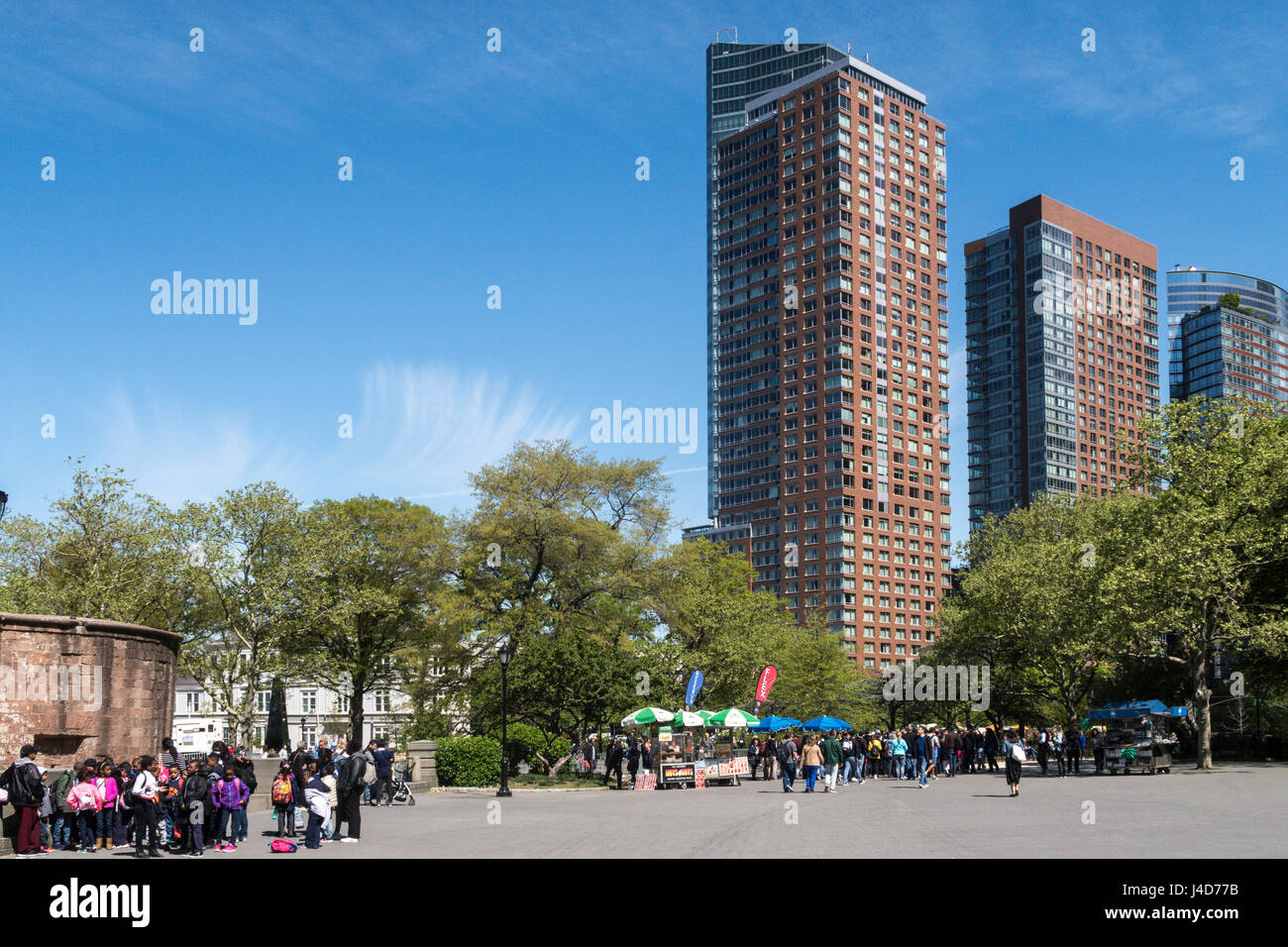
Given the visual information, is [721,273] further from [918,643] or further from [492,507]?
[492,507]

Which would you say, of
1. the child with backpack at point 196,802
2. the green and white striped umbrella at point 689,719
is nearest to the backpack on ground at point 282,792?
the child with backpack at point 196,802

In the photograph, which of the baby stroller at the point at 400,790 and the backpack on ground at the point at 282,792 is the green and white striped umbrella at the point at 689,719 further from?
the backpack on ground at the point at 282,792

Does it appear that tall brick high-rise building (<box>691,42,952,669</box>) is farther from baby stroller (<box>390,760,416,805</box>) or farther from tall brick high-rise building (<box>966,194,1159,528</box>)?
baby stroller (<box>390,760,416,805</box>)

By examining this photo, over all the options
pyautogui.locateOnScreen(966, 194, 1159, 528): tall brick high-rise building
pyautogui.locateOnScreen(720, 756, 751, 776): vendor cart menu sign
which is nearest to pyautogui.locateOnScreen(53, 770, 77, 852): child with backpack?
pyautogui.locateOnScreen(720, 756, 751, 776): vendor cart menu sign

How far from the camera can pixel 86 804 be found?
1853cm

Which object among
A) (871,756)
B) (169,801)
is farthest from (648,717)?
(169,801)

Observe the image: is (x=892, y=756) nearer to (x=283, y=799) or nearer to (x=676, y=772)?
(x=676, y=772)

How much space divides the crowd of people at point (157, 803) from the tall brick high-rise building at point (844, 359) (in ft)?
439

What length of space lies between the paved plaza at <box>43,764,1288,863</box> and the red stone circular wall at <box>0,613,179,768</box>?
3.66 metres

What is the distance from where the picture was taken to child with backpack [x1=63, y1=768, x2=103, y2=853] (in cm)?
1844
